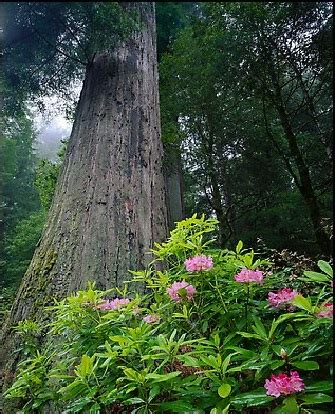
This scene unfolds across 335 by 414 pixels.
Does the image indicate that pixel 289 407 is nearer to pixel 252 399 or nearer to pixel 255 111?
pixel 252 399

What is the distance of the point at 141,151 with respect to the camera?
2512 mm

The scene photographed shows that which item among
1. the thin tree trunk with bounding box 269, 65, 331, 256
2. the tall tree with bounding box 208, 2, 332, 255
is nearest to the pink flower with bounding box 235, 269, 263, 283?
the tall tree with bounding box 208, 2, 332, 255

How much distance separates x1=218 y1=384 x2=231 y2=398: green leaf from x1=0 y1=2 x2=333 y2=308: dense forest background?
10.9 feet

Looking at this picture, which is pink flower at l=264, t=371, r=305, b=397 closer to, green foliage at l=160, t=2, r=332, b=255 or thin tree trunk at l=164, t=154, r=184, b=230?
green foliage at l=160, t=2, r=332, b=255

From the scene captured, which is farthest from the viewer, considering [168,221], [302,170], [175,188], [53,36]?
[175,188]

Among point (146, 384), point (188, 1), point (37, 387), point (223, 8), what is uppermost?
point (188, 1)

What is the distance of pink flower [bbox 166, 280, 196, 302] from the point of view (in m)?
1.01

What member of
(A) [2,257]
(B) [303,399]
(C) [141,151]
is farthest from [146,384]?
(A) [2,257]

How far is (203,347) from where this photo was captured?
2.86ft

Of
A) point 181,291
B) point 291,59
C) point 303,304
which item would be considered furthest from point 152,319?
point 291,59

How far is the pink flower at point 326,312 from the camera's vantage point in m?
0.75

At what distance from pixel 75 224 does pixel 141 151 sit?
709 millimetres

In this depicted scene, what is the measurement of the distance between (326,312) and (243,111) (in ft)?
16.9

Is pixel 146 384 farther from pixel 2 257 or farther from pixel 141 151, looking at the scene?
pixel 2 257
